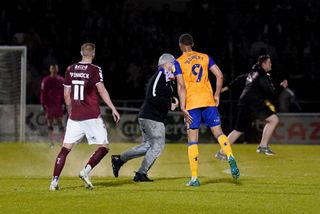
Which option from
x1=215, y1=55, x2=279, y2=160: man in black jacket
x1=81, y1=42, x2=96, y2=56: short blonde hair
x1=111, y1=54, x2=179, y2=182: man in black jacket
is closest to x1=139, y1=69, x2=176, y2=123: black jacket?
x1=111, y1=54, x2=179, y2=182: man in black jacket

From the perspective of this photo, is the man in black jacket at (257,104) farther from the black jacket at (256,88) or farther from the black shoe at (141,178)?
the black shoe at (141,178)

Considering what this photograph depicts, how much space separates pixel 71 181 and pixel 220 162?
20.3ft

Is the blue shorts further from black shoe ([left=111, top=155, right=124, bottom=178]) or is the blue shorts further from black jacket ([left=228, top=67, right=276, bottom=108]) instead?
black jacket ([left=228, top=67, right=276, bottom=108])

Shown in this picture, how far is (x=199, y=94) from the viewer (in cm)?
1506

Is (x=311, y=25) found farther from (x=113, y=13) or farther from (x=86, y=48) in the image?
(x=86, y=48)

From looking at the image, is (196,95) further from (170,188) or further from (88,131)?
(88,131)

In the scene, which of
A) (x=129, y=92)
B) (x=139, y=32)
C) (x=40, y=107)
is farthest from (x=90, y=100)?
(x=139, y=32)

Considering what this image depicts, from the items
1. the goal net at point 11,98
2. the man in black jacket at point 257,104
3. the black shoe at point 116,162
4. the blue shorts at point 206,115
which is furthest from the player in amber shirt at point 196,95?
the goal net at point 11,98

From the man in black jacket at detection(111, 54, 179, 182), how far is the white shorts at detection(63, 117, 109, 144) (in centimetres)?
165

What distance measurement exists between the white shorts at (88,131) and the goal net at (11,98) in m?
14.7

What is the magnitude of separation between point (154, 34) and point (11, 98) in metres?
7.30

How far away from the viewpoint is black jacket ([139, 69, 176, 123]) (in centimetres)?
1606

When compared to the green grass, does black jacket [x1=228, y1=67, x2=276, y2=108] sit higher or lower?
higher

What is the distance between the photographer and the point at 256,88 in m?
23.5
